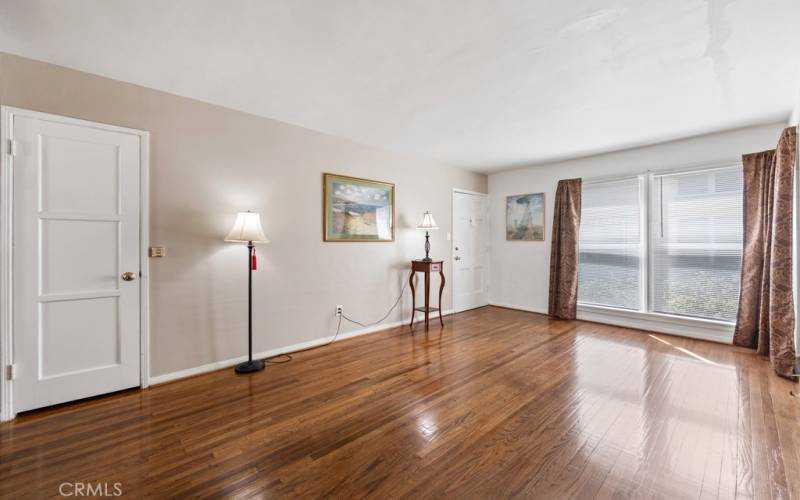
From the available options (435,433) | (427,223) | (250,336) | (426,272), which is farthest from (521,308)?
(250,336)

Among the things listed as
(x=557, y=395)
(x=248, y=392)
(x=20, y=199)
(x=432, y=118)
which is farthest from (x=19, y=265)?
(x=557, y=395)

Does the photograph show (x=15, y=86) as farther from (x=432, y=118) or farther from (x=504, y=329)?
(x=504, y=329)

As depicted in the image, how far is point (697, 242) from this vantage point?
3936mm

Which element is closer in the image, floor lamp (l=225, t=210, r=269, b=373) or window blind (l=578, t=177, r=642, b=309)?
floor lamp (l=225, t=210, r=269, b=373)

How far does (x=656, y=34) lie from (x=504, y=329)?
3.41 meters

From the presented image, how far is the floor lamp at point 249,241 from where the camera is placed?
2.87m

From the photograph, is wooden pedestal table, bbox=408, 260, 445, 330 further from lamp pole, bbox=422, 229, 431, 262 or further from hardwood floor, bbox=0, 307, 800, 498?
hardwood floor, bbox=0, 307, 800, 498

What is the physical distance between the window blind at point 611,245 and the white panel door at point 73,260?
5.48 m

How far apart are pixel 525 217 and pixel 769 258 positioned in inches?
112

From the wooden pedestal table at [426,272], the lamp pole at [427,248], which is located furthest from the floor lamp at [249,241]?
the lamp pole at [427,248]

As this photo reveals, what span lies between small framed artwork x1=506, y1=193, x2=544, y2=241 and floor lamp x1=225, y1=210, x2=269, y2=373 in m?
4.23

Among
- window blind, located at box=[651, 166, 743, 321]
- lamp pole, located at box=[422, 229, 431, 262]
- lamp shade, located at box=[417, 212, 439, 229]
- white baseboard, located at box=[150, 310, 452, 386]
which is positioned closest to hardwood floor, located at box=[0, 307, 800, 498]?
white baseboard, located at box=[150, 310, 452, 386]

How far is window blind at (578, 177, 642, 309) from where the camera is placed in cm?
444

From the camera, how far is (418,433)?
6.59 ft
